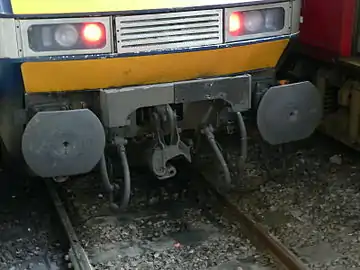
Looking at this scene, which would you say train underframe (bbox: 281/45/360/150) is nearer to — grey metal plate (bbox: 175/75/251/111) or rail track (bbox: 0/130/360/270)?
rail track (bbox: 0/130/360/270)

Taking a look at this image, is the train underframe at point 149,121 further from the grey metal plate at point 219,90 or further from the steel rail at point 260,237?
the steel rail at point 260,237

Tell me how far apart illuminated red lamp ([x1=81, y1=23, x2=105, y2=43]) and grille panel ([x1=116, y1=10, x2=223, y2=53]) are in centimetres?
9

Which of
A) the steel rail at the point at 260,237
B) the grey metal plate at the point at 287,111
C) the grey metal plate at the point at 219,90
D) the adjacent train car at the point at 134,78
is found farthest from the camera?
the grey metal plate at the point at 287,111

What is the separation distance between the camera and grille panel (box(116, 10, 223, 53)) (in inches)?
146

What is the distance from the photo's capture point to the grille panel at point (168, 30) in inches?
146

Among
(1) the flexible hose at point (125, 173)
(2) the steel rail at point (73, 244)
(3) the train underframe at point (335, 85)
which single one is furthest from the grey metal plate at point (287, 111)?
(2) the steel rail at point (73, 244)

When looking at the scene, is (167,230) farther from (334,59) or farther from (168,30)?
(334,59)

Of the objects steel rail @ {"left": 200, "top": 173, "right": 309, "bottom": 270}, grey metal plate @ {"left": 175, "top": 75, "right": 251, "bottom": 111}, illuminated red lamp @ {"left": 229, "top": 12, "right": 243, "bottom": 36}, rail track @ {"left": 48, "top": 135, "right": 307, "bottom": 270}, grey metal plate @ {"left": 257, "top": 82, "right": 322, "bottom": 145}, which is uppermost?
illuminated red lamp @ {"left": 229, "top": 12, "right": 243, "bottom": 36}

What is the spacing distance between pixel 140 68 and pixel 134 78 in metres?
0.09

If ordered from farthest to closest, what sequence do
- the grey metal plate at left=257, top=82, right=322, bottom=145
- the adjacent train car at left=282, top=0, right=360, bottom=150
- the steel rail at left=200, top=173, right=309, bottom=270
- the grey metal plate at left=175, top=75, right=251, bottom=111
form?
the adjacent train car at left=282, top=0, right=360, bottom=150, the grey metal plate at left=257, top=82, right=322, bottom=145, the grey metal plate at left=175, top=75, right=251, bottom=111, the steel rail at left=200, top=173, right=309, bottom=270

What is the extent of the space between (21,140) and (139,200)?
3.81 feet

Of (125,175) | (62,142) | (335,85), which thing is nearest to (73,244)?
(125,175)

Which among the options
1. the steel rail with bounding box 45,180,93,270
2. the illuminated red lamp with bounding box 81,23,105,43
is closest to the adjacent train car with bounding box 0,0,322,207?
the illuminated red lamp with bounding box 81,23,105,43

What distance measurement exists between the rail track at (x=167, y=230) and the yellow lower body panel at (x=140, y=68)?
939 mm
